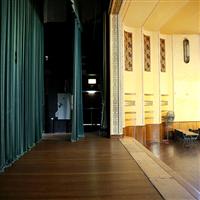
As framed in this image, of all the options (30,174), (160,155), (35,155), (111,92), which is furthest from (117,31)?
(30,174)

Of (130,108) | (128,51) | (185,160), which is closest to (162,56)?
(128,51)

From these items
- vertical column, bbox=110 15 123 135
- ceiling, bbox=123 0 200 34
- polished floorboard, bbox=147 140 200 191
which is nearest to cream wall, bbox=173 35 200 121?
ceiling, bbox=123 0 200 34

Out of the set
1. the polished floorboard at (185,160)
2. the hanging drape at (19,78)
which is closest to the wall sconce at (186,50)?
the polished floorboard at (185,160)

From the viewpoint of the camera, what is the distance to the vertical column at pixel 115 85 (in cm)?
830

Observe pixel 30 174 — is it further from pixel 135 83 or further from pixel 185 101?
pixel 185 101

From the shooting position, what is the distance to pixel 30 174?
420cm

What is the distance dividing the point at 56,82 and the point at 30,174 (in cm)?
634

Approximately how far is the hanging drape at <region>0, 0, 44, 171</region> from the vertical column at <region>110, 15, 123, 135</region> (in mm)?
1958

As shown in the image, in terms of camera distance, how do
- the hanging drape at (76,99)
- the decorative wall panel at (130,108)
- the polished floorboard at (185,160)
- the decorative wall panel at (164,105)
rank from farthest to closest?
the decorative wall panel at (164,105) → the decorative wall panel at (130,108) → the hanging drape at (76,99) → the polished floorboard at (185,160)

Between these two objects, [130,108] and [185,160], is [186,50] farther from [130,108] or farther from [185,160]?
[185,160]

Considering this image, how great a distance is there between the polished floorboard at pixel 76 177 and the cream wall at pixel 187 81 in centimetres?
643

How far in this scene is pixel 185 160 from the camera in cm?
719

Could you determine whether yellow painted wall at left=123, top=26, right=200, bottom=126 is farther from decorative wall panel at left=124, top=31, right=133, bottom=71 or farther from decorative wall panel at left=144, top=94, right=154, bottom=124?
decorative wall panel at left=124, top=31, right=133, bottom=71

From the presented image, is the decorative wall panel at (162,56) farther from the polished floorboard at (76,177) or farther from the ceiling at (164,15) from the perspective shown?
the polished floorboard at (76,177)
